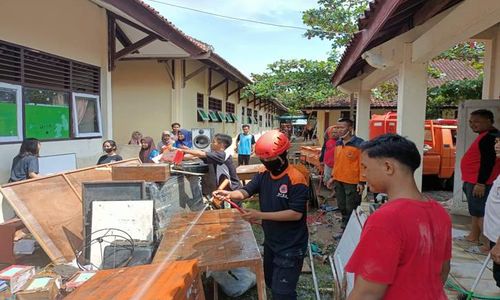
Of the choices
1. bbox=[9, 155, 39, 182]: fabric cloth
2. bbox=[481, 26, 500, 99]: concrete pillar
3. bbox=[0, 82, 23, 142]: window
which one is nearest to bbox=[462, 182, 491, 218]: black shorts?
bbox=[481, 26, 500, 99]: concrete pillar

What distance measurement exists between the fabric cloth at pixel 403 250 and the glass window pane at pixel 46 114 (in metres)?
5.34

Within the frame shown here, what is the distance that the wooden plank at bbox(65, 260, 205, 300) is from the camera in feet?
5.94

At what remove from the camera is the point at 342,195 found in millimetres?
5562

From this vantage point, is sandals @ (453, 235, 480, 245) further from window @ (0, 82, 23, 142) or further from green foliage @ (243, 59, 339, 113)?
green foliage @ (243, 59, 339, 113)

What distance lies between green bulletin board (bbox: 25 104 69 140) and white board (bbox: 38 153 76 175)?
1.01ft

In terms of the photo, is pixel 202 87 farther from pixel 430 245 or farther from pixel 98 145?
pixel 430 245

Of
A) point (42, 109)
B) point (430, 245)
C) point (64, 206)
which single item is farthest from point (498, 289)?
point (42, 109)

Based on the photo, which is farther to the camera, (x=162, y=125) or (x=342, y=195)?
(x=162, y=125)

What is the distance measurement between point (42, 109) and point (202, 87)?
682 cm

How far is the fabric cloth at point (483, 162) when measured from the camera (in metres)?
4.16

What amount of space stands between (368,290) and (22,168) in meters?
4.68

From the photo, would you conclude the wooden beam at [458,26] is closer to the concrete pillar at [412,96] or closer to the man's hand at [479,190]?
the concrete pillar at [412,96]

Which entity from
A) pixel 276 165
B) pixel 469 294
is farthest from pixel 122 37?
pixel 469 294

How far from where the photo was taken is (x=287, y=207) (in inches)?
102
